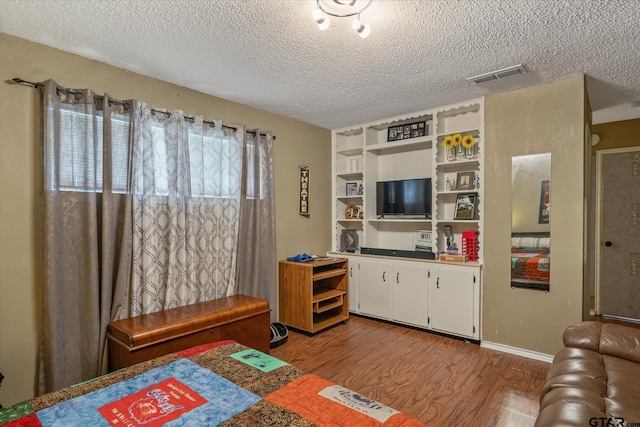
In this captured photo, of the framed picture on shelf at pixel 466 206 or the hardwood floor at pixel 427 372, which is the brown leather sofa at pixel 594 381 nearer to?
the hardwood floor at pixel 427 372

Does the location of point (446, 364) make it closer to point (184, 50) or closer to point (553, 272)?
point (553, 272)

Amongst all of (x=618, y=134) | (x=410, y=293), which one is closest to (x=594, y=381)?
(x=410, y=293)

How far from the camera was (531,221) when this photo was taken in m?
3.00

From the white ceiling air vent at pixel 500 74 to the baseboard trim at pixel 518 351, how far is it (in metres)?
2.50

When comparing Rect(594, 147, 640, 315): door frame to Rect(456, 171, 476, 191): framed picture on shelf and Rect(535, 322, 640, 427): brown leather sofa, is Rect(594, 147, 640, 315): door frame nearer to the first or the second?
Rect(456, 171, 476, 191): framed picture on shelf

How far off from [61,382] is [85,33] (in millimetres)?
2343

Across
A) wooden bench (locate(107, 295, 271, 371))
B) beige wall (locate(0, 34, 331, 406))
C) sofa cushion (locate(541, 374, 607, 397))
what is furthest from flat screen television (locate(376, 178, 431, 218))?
beige wall (locate(0, 34, 331, 406))

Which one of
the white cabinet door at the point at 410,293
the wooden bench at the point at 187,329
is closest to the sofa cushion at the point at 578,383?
the white cabinet door at the point at 410,293

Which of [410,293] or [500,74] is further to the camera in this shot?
[410,293]

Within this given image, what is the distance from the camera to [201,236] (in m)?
3.00

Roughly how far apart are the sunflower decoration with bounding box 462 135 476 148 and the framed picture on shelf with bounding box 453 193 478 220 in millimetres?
539

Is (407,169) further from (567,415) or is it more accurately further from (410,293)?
(567,415)

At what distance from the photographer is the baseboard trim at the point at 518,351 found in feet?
9.56

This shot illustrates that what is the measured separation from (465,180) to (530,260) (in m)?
1.07
